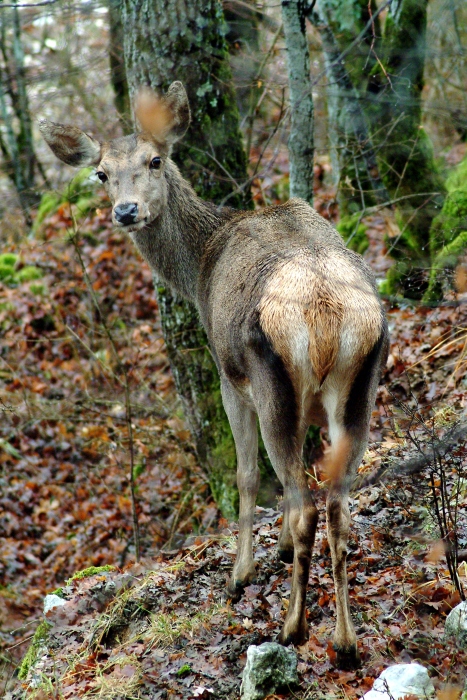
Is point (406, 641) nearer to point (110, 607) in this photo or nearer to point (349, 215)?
point (110, 607)

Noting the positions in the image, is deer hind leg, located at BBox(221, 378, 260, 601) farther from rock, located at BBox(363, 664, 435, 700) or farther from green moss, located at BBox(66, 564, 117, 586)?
rock, located at BBox(363, 664, 435, 700)

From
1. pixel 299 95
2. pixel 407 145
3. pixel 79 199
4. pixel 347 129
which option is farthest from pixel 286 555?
pixel 79 199

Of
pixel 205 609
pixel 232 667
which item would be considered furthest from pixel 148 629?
pixel 232 667

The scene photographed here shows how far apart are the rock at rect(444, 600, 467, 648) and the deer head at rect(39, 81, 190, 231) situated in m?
3.78

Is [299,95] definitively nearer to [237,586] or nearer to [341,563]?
[237,586]

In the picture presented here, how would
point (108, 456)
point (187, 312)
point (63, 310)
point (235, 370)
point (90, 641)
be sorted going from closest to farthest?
point (235, 370)
point (90, 641)
point (187, 312)
point (108, 456)
point (63, 310)

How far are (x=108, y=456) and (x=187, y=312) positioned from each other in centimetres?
377

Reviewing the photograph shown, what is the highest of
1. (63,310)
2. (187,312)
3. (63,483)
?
(187,312)

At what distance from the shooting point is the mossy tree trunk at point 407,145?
30.6ft

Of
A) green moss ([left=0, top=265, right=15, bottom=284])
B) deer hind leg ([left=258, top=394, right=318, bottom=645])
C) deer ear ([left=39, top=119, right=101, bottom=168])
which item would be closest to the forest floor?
green moss ([left=0, top=265, right=15, bottom=284])

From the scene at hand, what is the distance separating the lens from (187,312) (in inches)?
316

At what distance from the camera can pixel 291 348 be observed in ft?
15.2

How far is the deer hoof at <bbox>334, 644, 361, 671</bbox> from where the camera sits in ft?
15.7

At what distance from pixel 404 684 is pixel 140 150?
15.7ft
